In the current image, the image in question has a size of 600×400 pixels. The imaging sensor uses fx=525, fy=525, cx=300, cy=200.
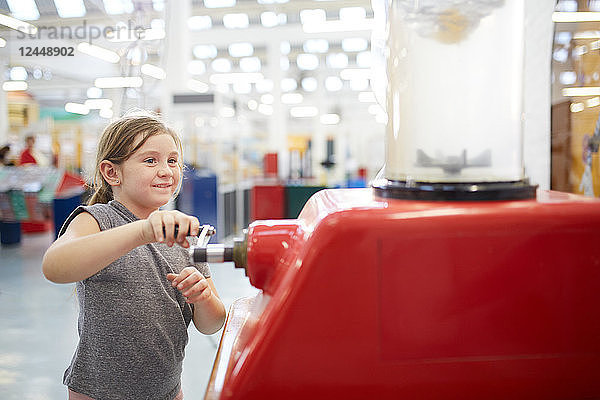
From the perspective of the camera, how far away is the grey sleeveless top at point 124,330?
104cm

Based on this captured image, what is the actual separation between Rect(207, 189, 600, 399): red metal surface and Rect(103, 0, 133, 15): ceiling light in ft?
11.9

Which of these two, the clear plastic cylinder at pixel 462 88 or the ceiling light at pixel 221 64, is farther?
the ceiling light at pixel 221 64

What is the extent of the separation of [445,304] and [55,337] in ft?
11.1

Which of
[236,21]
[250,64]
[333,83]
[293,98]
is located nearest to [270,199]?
[236,21]

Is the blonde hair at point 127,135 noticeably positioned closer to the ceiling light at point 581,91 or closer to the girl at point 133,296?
the girl at point 133,296

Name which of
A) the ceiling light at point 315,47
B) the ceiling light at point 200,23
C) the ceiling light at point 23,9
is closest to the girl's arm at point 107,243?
the ceiling light at point 23,9

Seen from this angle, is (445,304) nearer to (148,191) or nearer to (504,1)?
(504,1)

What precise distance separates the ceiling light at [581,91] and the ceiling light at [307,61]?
14636 mm

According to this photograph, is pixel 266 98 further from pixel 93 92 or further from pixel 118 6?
pixel 118 6

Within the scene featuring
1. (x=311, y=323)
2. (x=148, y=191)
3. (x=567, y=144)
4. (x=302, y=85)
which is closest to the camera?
(x=311, y=323)

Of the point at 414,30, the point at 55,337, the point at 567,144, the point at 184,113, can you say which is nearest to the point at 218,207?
the point at 184,113

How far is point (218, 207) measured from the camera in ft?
23.2

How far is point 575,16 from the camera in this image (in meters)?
1.44

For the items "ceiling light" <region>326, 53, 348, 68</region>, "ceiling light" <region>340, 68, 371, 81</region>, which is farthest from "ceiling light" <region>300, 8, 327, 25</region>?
"ceiling light" <region>326, 53, 348, 68</region>
